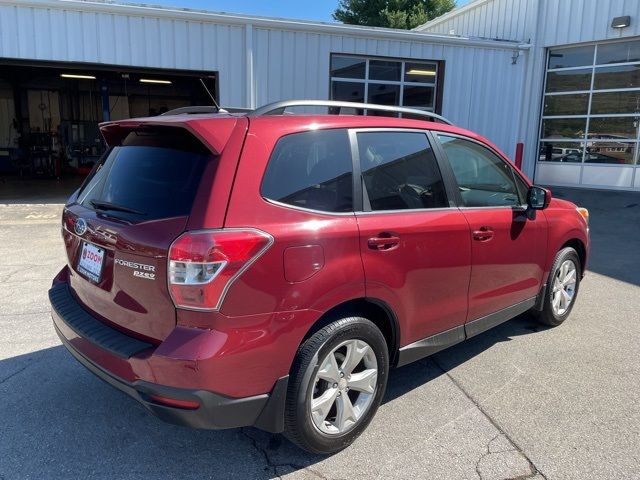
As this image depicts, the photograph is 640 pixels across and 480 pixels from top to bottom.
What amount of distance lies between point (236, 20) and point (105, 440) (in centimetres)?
1007

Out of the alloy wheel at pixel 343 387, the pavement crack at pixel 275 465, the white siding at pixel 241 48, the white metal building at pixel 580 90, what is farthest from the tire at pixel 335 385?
the white metal building at pixel 580 90

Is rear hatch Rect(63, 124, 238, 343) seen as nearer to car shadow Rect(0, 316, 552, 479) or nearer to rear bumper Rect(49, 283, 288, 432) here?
rear bumper Rect(49, 283, 288, 432)

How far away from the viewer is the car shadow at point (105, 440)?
104 inches

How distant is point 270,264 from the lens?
2.34 metres

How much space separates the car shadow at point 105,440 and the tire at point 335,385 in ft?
0.67

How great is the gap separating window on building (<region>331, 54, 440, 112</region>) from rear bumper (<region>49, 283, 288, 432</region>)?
10.6 metres

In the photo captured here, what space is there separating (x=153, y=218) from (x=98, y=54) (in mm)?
9824

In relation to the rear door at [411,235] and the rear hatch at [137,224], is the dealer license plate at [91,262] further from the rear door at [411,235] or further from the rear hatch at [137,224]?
the rear door at [411,235]

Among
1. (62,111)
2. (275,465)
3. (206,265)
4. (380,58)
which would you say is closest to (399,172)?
(206,265)

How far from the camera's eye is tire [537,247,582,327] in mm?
4441

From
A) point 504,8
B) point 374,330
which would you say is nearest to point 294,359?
point 374,330

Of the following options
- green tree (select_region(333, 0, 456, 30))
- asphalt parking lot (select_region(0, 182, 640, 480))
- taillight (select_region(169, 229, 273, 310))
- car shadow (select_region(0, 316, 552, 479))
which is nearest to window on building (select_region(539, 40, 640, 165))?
asphalt parking lot (select_region(0, 182, 640, 480))

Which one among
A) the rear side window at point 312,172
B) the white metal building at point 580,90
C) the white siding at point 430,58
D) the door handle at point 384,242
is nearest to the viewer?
the rear side window at point 312,172

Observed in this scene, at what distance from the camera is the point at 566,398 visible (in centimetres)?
338
